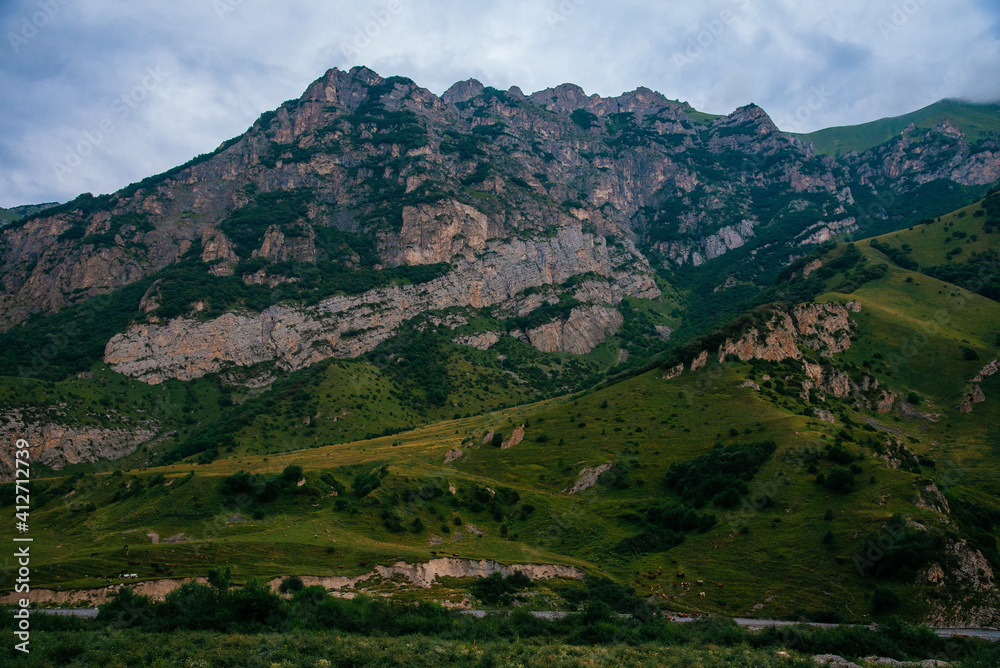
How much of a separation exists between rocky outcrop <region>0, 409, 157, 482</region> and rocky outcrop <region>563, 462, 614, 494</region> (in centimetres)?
10990

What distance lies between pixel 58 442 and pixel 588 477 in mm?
117555

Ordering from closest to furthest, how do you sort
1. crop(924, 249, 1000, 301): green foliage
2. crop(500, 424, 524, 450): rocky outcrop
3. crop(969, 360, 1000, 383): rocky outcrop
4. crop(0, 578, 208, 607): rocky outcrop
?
crop(0, 578, 208, 607): rocky outcrop < crop(500, 424, 524, 450): rocky outcrop < crop(969, 360, 1000, 383): rocky outcrop < crop(924, 249, 1000, 301): green foliage

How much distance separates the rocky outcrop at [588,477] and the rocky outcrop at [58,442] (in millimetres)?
109900

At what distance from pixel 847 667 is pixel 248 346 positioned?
177716 mm

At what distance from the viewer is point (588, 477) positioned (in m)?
82.2

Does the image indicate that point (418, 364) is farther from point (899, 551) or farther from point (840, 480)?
point (899, 551)

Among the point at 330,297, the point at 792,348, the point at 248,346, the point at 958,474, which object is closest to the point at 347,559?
the point at 958,474

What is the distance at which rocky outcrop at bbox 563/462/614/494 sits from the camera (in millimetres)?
81125

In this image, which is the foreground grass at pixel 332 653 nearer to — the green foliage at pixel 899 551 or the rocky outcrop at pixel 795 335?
the green foliage at pixel 899 551

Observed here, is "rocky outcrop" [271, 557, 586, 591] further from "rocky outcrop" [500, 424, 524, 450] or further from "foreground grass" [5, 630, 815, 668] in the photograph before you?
"rocky outcrop" [500, 424, 524, 450]

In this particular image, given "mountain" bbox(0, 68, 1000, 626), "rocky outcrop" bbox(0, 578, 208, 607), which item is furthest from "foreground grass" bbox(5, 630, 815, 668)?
"mountain" bbox(0, 68, 1000, 626)

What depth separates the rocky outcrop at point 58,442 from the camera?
120 metres

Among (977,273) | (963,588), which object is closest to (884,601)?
(963,588)

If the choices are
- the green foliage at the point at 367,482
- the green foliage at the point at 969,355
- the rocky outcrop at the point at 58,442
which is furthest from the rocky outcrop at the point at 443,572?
the rocky outcrop at the point at 58,442
